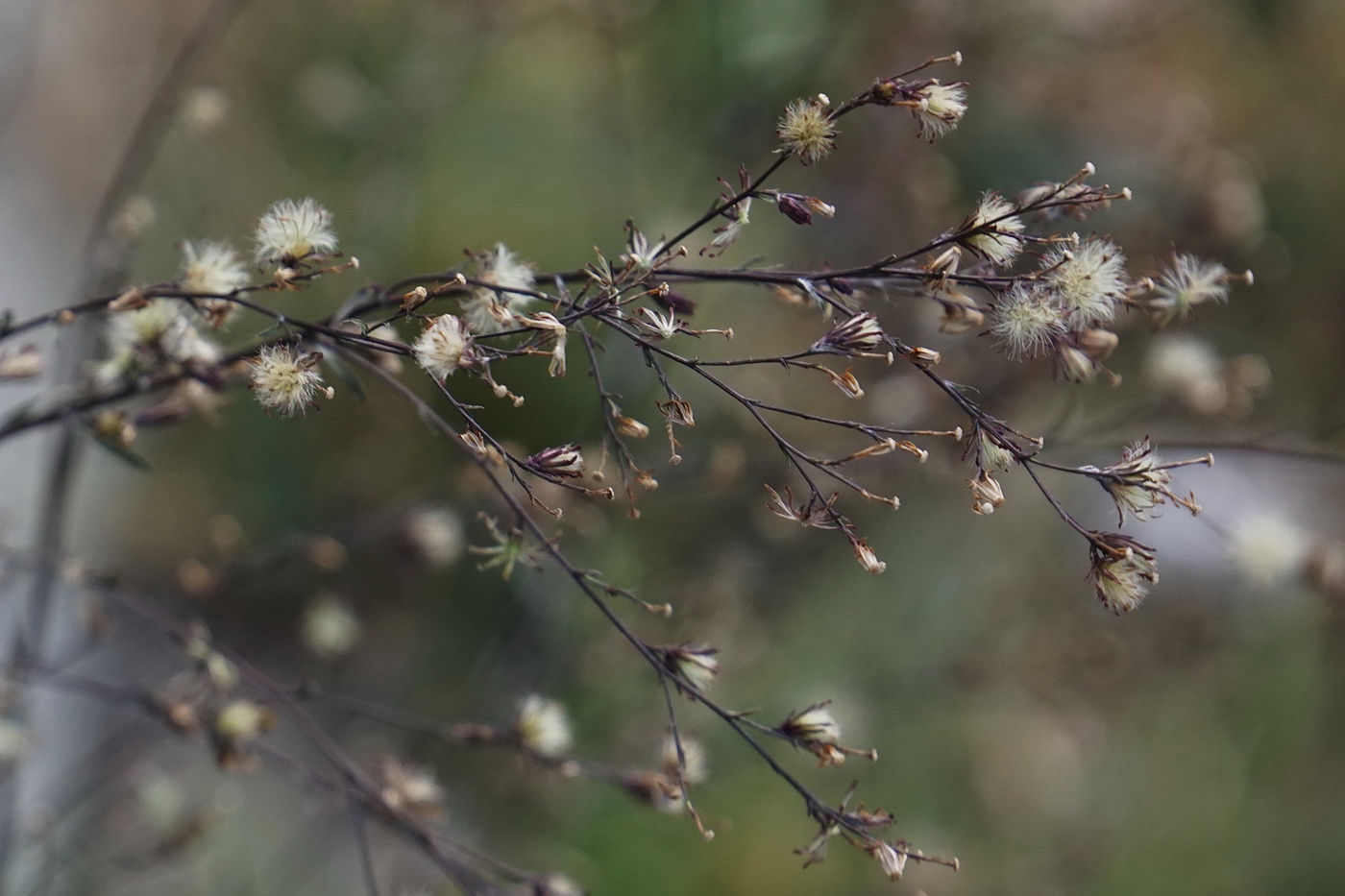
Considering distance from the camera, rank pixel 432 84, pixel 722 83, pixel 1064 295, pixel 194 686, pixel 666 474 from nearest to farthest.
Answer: pixel 1064 295, pixel 194 686, pixel 666 474, pixel 722 83, pixel 432 84

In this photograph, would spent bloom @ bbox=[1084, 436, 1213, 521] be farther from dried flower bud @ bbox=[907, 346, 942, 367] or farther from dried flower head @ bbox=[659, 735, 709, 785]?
dried flower head @ bbox=[659, 735, 709, 785]

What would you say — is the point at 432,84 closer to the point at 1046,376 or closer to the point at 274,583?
the point at 274,583

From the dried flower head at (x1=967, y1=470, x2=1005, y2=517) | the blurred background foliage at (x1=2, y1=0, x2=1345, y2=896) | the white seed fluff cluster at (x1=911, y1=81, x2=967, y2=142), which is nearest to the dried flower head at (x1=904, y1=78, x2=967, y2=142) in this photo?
the white seed fluff cluster at (x1=911, y1=81, x2=967, y2=142)

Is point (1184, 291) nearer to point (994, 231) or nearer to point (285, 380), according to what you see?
point (994, 231)

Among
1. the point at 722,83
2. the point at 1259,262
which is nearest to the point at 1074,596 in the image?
the point at 1259,262

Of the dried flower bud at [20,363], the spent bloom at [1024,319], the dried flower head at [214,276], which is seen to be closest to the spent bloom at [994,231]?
the spent bloom at [1024,319]

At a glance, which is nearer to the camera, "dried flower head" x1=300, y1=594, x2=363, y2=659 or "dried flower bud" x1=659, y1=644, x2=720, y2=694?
"dried flower bud" x1=659, y1=644, x2=720, y2=694

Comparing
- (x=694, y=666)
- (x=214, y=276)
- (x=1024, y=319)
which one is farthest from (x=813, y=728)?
(x=214, y=276)
